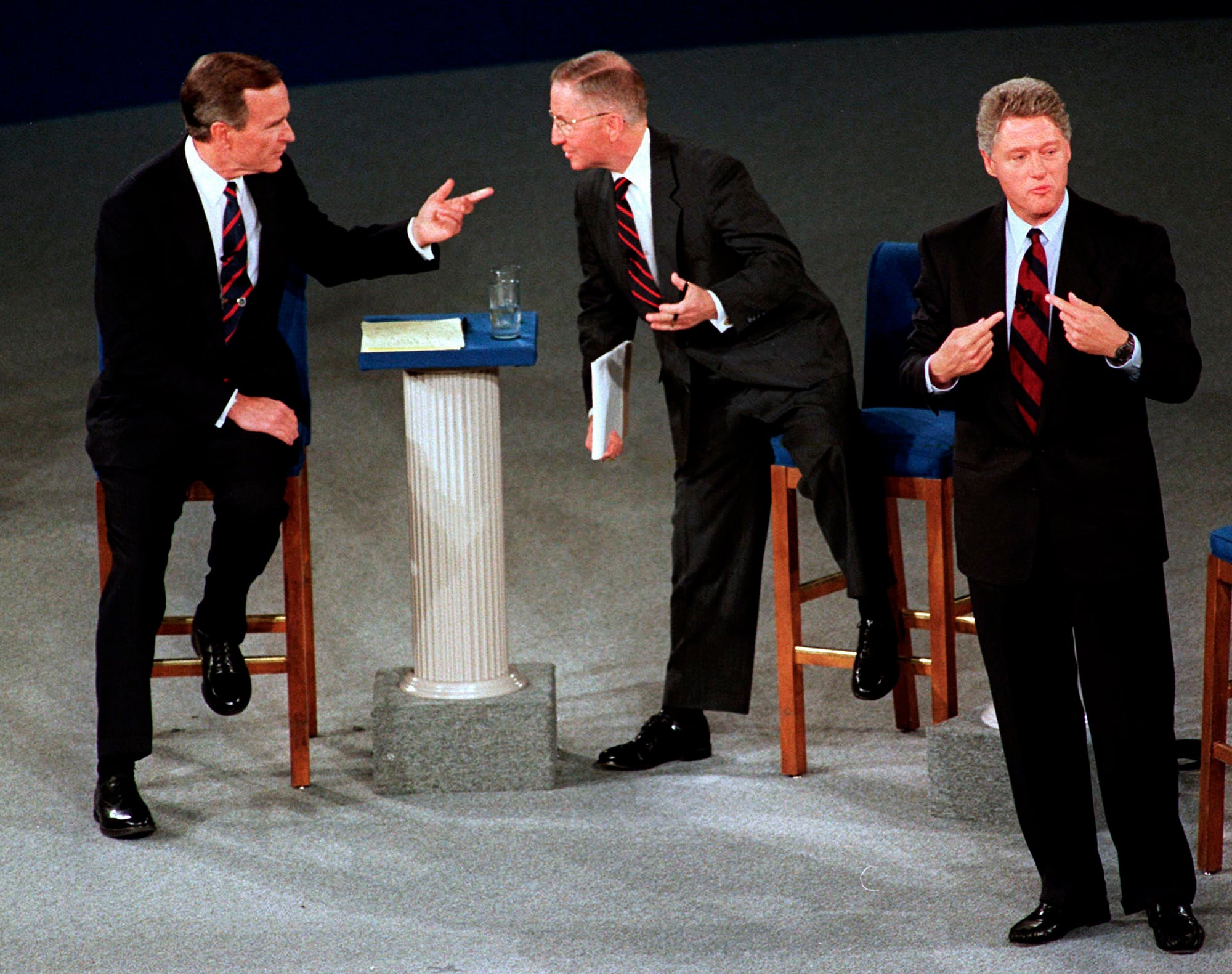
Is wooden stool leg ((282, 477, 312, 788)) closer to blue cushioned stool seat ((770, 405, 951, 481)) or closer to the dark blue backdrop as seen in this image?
blue cushioned stool seat ((770, 405, 951, 481))

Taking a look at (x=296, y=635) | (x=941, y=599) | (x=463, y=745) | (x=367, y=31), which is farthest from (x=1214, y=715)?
(x=367, y=31)

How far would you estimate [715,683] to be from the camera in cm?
388

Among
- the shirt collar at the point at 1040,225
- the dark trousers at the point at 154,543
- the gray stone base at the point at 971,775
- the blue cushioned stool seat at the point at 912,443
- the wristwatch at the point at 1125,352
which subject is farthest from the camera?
the blue cushioned stool seat at the point at 912,443

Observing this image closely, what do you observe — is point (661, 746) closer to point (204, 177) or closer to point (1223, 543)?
point (1223, 543)

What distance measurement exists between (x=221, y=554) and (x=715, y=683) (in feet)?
3.71

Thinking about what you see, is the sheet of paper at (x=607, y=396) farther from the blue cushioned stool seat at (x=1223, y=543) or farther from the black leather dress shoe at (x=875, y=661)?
the blue cushioned stool seat at (x=1223, y=543)

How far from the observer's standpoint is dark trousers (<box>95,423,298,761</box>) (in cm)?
351

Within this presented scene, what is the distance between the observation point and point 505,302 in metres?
3.67

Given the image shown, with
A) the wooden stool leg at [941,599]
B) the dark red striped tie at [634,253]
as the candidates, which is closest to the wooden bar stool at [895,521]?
the wooden stool leg at [941,599]

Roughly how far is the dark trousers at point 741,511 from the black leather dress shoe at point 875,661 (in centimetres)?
8

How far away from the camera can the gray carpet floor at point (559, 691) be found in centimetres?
302

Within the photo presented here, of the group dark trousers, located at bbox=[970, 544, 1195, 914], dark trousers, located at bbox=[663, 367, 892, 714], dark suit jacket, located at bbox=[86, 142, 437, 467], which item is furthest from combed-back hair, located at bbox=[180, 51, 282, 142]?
dark trousers, located at bbox=[970, 544, 1195, 914]

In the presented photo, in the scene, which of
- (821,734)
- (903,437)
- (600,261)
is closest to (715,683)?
(821,734)

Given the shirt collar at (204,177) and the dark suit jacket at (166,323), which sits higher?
the shirt collar at (204,177)
